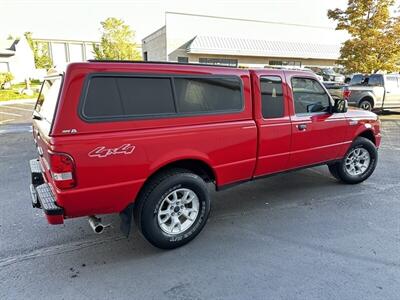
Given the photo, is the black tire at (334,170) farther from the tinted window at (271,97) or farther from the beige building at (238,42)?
the beige building at (238,42)

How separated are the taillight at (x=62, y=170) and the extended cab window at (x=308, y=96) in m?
2.96

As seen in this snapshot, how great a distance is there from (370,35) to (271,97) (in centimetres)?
1354

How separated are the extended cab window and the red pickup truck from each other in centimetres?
2

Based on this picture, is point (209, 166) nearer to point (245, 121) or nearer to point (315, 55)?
point (245, 121)

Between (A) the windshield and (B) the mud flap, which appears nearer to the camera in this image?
(A) the windshield

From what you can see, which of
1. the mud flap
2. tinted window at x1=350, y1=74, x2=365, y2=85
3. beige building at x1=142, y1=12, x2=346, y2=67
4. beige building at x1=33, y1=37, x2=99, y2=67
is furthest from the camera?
beige building at x1=33, y1=37, x2=99, y2=67

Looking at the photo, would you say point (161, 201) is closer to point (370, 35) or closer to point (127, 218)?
point (127, 218)

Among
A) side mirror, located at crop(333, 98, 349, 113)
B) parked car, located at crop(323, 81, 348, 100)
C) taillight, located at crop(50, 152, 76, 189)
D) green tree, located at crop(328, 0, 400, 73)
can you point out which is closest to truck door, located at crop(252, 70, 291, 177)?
side mirror, located at crop(333, 98, 349, 113)

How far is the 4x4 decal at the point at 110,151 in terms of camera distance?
260 centimetres

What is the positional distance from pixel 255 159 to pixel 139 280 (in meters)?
1.93

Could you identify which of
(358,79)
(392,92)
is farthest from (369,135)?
(358,79)

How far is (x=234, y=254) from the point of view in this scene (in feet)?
10.3

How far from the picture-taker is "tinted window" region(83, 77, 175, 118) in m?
2.64

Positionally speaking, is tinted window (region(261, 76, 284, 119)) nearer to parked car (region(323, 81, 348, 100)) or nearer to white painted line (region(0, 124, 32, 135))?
parked car (region(323, 81, 348, 100))
